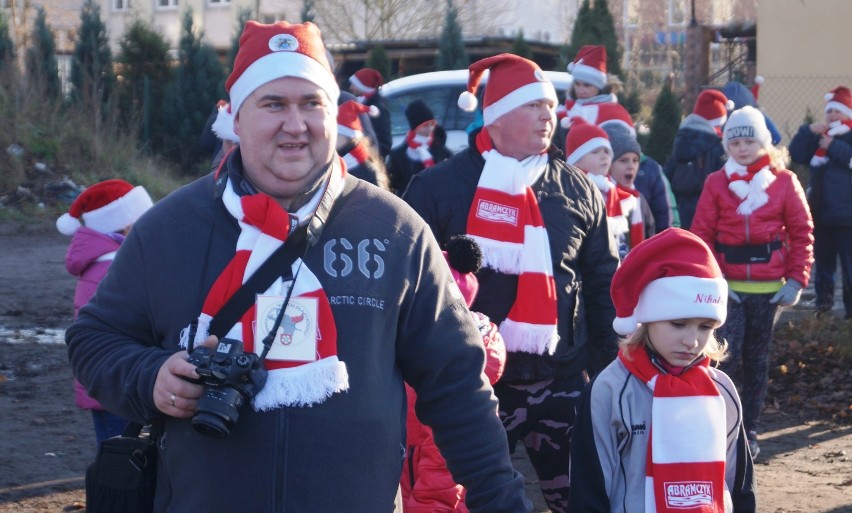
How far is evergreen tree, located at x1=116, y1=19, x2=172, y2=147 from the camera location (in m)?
22.7

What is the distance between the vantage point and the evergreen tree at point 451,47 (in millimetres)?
22906

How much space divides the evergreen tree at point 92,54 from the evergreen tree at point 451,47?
20.7 ft

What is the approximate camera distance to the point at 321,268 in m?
2.84

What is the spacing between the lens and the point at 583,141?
271 inches

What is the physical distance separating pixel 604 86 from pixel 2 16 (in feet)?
54.1

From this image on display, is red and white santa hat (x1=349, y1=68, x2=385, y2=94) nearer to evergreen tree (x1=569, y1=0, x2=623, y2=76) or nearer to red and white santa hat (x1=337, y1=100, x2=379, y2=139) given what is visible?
red and white santa hat (x1=337, y1=100, x2=379, y2=139)

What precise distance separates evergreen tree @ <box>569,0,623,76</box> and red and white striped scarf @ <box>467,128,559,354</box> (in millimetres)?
14949

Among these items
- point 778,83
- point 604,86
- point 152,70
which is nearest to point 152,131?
point 152,70

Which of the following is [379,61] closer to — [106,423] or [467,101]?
[467,101]

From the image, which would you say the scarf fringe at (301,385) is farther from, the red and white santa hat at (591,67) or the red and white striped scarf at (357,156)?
the red and white santa hat at (591,67)

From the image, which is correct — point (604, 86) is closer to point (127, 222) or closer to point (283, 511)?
point (127, 222)

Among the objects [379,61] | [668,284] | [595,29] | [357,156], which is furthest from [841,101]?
[379,61]

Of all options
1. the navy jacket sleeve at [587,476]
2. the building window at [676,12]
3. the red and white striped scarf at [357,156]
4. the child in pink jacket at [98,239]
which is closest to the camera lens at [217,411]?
the navy jacket sleeve at [587,476]

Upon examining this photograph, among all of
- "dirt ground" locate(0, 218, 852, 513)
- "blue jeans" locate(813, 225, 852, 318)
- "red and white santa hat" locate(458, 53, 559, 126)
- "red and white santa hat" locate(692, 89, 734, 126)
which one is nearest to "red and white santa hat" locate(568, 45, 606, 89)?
"red and white santa hat" locate(692, 89, 734, 126)
